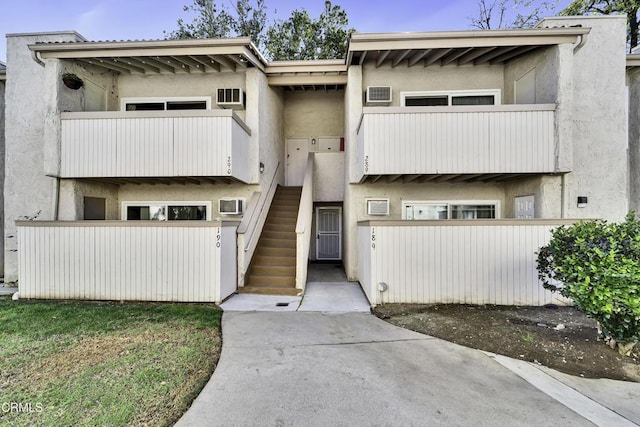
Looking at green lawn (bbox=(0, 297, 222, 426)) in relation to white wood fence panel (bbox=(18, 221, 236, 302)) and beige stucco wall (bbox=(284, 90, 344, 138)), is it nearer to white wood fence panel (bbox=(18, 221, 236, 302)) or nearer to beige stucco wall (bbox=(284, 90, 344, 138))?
white wood fence panel (bbox=(18, 221, 236, 302))

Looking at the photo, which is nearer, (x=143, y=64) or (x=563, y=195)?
(x=563, y=195)

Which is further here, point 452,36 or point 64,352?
point 452,36

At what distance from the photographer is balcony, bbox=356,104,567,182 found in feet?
21.8

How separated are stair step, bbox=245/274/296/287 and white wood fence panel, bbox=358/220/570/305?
220cm

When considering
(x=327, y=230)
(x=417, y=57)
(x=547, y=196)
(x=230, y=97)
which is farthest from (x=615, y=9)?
(x=230, y=97)

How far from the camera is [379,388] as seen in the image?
3.18 meters

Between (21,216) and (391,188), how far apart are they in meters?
9.96

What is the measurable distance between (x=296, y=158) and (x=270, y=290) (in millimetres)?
6089

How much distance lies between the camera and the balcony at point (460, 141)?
6648 mm

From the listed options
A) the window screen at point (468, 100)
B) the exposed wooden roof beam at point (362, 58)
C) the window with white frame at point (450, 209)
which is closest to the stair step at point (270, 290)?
the window with white frame at point (450, 209)

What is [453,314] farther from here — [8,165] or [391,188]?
[8,165]

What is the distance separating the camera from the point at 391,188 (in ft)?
27.8

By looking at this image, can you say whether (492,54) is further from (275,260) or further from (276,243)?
(275,260)

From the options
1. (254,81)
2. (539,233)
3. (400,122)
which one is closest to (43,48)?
(254,81)
